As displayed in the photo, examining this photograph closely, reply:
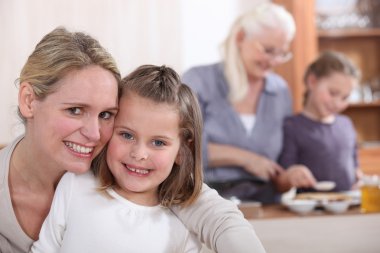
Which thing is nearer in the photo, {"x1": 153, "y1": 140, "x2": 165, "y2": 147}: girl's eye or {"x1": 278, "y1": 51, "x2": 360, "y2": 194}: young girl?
{"x1": 153, "y1": 140, "x2": 165, "y2": 147}: girl's eye

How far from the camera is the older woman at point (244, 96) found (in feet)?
8.62

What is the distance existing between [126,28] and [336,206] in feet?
8.83

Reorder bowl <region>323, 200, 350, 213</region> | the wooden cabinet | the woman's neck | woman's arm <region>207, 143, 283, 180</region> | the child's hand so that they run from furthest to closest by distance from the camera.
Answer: the wooden cabinet < woman's arm <region>207, 143, 283, 180</region> < the child's hand < bowl <region>323, 200, 350, 213</region> < the woman's neck

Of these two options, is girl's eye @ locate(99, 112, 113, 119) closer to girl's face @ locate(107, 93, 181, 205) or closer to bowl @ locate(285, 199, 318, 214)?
girl's face @ locate(107, 93, 181, 205)

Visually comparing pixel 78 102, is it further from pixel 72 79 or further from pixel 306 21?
pixel 306 21

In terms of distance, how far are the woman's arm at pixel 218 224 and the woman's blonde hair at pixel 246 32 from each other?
130cm

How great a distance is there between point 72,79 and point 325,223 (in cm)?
99

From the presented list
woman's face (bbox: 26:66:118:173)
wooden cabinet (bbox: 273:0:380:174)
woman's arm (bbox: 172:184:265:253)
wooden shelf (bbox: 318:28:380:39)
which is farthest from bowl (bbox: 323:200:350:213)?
wooden shelf (bbox: 318:28:380:39)

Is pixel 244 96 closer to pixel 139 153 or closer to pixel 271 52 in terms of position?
pixel 271 52

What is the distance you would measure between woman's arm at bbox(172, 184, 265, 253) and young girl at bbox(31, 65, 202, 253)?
0.02 m

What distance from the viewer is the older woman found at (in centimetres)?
263

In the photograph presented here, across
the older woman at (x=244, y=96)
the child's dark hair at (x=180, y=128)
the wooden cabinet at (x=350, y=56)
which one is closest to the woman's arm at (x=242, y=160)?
the older woman at (x=244, y=96)

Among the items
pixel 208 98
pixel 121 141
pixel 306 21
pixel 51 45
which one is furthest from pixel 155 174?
pixel 306 21

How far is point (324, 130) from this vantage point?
283cm
